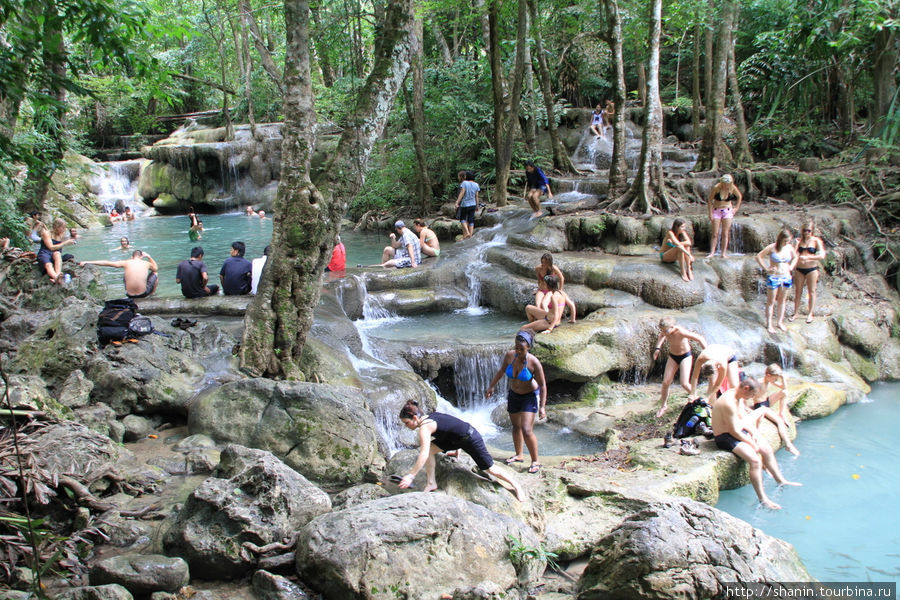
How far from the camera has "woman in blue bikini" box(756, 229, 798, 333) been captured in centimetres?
1033

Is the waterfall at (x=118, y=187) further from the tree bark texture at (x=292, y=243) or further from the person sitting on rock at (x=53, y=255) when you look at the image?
the tree bark texture at (x=292, y=243)

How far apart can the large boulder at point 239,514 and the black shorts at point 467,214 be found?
11043 mm

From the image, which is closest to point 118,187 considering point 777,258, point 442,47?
point 442,47

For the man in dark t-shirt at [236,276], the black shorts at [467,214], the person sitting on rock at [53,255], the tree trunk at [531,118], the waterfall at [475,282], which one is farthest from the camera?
the tree trunk at [531,118]

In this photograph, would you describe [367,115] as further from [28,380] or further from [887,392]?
[887,392]

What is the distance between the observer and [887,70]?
47.2 ft

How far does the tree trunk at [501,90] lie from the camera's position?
49.7 feet

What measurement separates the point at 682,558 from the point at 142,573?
3358mm

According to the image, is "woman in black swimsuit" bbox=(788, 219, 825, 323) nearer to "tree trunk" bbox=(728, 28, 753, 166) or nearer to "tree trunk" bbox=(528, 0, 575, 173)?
"tree trunk" bbox=(728, 28, 753, 166)

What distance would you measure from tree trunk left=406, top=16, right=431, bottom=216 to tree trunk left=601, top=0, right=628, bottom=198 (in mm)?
4525

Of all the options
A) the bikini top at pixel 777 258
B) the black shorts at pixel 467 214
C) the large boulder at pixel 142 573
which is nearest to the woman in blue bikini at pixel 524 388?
the large boulder at pixel 142 573

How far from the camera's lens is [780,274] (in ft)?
33.9

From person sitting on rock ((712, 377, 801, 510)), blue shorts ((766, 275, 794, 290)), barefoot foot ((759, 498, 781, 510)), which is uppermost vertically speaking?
blue shorts ((766, 275, 794, 290))

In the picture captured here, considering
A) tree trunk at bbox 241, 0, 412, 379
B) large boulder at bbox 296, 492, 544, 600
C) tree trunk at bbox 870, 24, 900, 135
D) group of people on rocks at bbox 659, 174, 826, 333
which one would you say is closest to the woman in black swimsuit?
group of people on rocks at bbox 659, 174, 826, 333
